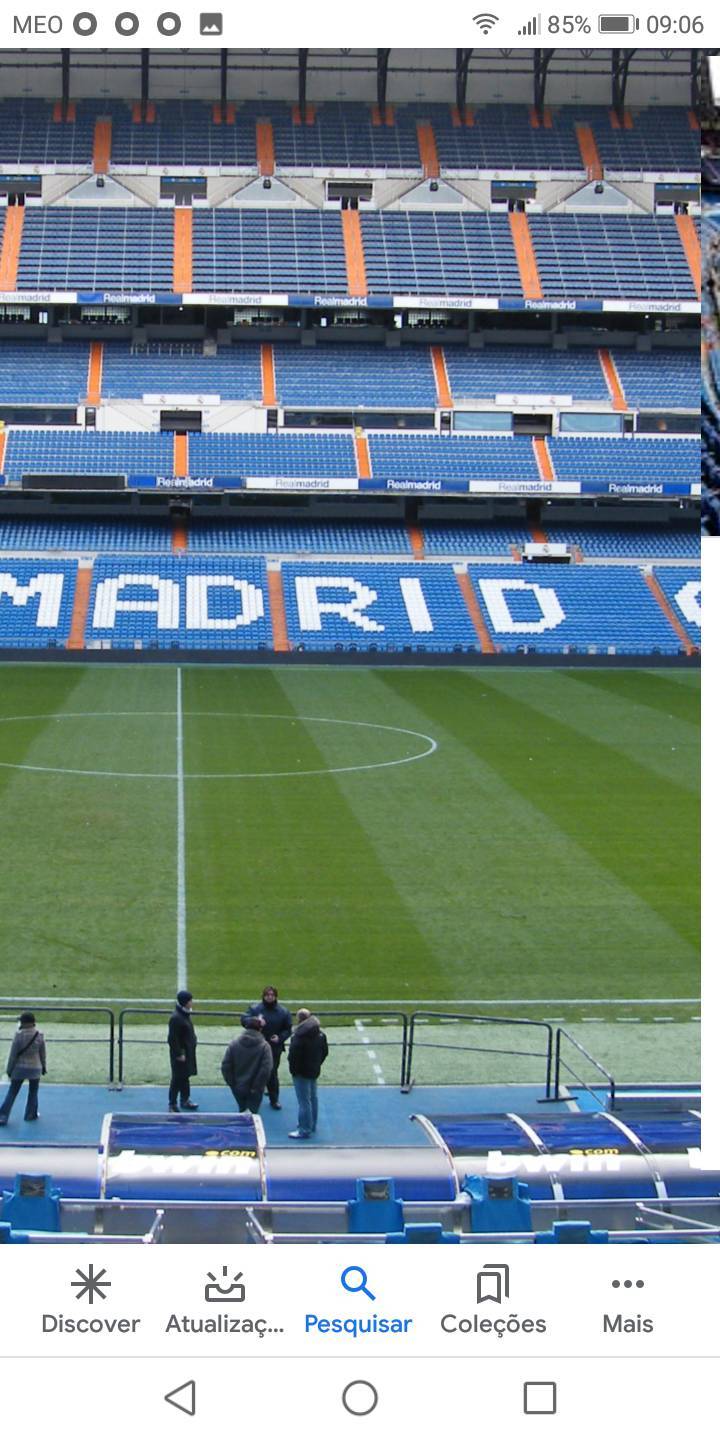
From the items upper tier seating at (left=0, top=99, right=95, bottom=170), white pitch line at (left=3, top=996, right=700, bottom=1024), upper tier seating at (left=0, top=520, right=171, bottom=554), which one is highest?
→ upper tier seating at (left=0, top=99, right=95, bottom=170)

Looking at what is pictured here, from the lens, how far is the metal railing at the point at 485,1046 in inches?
597

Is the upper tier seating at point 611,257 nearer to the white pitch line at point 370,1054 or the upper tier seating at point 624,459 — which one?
the upper tier seating at point 624,459

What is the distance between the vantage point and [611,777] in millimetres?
32781

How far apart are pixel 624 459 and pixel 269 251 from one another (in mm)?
18385

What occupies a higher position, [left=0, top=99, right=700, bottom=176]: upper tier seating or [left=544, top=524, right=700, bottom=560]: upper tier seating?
[left=0, top=99, right=700, bottom=176]: upper tier seating

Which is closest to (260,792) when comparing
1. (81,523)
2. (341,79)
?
(81,523)

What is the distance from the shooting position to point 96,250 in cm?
6819
